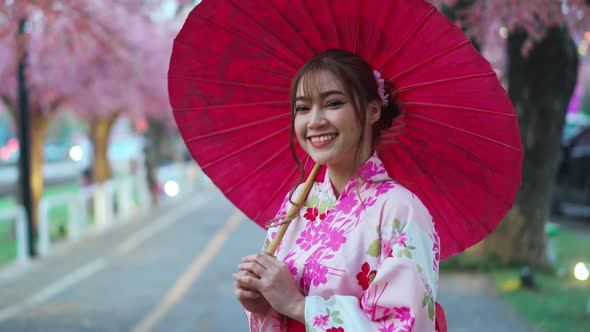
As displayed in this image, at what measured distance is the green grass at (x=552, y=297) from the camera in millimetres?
6797

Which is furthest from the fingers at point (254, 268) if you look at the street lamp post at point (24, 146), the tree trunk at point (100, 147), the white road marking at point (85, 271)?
the tree trunk at point (100, 147)

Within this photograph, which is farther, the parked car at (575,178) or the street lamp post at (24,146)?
the parked car at (575,178)

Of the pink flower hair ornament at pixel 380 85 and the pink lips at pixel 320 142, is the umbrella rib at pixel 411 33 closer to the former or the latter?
the pink flower hair ornament at pixel 380 85

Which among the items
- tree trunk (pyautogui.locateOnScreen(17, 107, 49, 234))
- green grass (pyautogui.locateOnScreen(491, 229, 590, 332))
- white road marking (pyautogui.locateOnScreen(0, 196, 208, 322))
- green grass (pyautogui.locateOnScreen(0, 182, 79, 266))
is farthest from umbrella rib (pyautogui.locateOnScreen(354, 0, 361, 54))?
tree trunk (pyautogui.locateOnScreen(17, 107, 49, 234))

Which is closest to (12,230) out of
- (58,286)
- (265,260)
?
(58,286)

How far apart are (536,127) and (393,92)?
7.27m

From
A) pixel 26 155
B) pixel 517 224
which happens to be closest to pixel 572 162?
pixel 517 224

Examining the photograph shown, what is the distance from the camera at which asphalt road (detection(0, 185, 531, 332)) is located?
7.32m

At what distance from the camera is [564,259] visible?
10500 millimetres

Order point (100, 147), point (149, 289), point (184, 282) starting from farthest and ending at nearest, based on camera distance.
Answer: point (100, 147), point (184, 282), point (149, 289)

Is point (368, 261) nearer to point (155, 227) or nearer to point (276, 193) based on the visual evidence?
point (276, 193)

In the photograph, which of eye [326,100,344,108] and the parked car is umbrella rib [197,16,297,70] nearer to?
eye [326,100,344,108]

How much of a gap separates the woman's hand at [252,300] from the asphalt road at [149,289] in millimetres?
4795

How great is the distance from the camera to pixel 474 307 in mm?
7535
